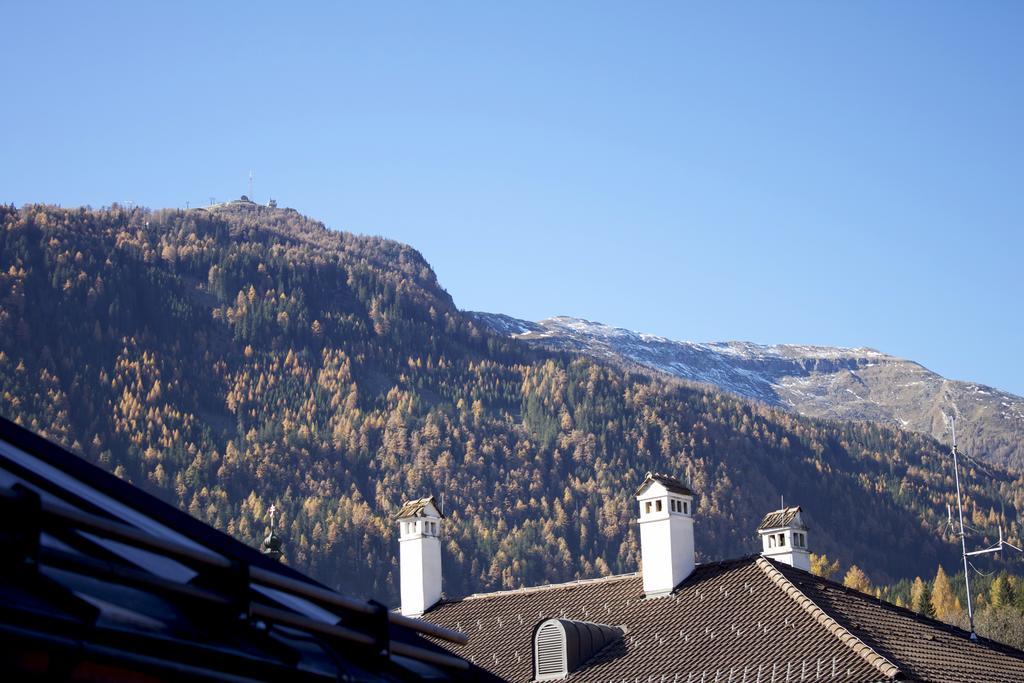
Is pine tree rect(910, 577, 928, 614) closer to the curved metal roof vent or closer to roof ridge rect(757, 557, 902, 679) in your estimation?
roof ridge rect(757, 557, 902, 679)

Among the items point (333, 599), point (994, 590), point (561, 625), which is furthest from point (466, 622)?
point (994, 590)

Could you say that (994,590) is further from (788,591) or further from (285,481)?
(285,481)

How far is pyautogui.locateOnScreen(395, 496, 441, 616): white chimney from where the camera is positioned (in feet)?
131

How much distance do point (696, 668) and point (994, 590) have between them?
84130mm

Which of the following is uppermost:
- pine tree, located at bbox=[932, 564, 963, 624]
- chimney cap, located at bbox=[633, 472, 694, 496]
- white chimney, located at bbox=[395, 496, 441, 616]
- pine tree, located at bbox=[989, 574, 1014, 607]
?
chimney cap, located at bbox=[633, 472, 694, 496]

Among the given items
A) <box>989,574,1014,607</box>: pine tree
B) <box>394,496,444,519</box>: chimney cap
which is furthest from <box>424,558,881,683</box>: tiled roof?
<box>989,574,1014,607</box>: pine tree

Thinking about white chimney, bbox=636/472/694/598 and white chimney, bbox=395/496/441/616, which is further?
white chimney, bbox=395/496/441/616

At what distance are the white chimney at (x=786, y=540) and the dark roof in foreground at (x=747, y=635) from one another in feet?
7.92

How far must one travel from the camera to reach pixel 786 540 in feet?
120

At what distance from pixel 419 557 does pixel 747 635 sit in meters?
12.0

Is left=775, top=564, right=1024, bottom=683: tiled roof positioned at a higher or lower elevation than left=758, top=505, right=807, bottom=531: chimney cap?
lower

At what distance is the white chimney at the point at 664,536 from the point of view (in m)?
34.3

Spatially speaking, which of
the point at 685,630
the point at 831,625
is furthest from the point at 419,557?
the point at 831,625

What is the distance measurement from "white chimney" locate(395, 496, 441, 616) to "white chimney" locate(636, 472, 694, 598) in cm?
711
